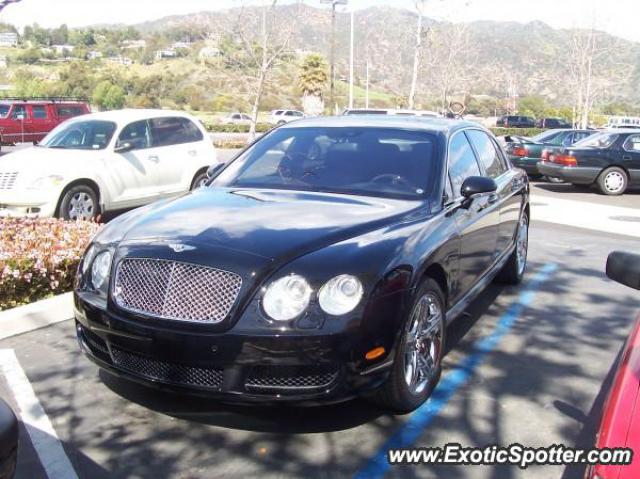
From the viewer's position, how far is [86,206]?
9.09m

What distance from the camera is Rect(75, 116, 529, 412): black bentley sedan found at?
3072mm

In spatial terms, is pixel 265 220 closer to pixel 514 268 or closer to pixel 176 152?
pixel 514 268

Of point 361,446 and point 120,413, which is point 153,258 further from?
point 361,446

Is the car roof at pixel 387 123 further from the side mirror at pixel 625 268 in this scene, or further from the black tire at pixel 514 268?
the side mirror at pixel 625 268

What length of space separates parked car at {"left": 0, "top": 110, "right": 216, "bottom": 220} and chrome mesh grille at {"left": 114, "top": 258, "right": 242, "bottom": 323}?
589 cm

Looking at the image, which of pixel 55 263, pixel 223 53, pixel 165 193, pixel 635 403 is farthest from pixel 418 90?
pixel 635 403

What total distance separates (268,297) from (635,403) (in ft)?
5.61

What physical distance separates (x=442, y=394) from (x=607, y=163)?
12826 millimetres

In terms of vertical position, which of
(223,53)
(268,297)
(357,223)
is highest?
(223,53)

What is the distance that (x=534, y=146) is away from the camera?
17.5 meters

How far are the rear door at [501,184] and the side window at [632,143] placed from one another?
10.2m

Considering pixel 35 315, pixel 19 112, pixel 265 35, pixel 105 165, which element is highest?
pixel 265 35

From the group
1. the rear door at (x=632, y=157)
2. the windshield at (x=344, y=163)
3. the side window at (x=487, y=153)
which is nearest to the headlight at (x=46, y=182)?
the windshield at (x=344, y=163)

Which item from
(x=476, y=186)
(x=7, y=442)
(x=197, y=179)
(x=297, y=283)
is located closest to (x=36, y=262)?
(x=297, y=283)
